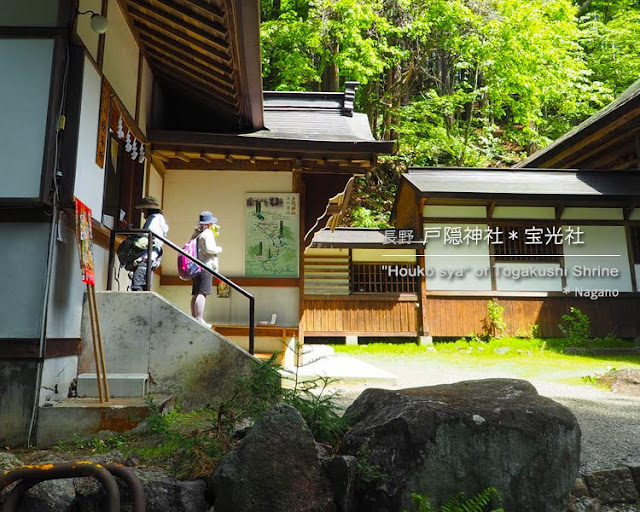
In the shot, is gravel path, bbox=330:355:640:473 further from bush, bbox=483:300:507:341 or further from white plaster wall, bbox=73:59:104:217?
white plaster wall, bbox=73:59:104:217

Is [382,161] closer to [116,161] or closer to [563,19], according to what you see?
[563,19]

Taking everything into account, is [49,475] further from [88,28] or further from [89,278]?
[88,28]

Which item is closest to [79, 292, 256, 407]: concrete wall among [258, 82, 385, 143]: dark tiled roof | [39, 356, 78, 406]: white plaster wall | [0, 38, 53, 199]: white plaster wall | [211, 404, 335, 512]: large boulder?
[39, 356, 78, 406]: white plaster wall

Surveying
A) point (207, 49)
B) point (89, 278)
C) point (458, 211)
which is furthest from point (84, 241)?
point (458, 211)

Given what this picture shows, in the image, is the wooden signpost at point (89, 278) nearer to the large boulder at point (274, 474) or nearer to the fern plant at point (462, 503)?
the large boulder at point (274, 474)

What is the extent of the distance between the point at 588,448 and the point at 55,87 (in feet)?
20.6

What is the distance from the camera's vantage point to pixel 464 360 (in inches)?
464

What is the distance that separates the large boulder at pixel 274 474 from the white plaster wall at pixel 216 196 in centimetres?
592

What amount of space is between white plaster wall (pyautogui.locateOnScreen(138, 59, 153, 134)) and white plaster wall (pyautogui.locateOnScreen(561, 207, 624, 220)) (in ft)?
40.1

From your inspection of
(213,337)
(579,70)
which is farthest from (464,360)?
(579,70)

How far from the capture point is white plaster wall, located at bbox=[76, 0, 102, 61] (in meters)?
5.07

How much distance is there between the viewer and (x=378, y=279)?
14.7 meters

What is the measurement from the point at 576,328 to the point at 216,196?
410 inches

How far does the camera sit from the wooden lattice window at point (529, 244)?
566 inches
